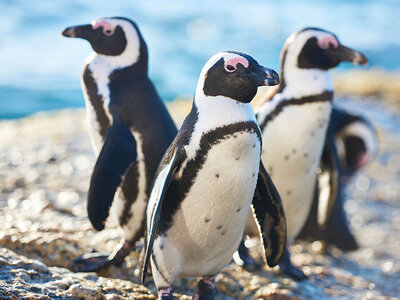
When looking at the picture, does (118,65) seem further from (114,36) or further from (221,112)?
(221,112)

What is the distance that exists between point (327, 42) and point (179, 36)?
62.4 feet

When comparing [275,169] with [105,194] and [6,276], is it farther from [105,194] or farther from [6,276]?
[6,276]

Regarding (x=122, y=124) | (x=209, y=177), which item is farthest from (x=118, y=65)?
(x=209, y=177)

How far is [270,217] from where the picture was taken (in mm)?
2371

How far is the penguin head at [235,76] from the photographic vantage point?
6.51 ft

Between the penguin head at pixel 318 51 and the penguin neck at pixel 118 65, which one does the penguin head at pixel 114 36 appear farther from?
the penguin head at pixel 318 51

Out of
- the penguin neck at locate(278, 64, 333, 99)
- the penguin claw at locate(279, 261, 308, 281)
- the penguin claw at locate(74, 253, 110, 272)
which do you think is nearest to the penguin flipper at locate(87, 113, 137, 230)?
the penguin claw at locate(74, 253, 110, 272)

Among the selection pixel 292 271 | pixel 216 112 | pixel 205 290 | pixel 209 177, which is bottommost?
pixel 292 271

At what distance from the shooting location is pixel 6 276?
2154 millimetres

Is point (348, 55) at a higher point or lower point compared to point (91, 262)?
higher

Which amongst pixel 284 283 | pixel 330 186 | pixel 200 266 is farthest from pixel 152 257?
pixel 330 186

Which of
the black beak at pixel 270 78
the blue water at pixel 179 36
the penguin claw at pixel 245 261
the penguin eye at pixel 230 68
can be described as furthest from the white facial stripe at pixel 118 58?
the blue water at pixel 179 36

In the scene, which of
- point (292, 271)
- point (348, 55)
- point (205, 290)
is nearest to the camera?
point (205, 290)

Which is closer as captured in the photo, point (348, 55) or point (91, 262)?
point (91, 262)
